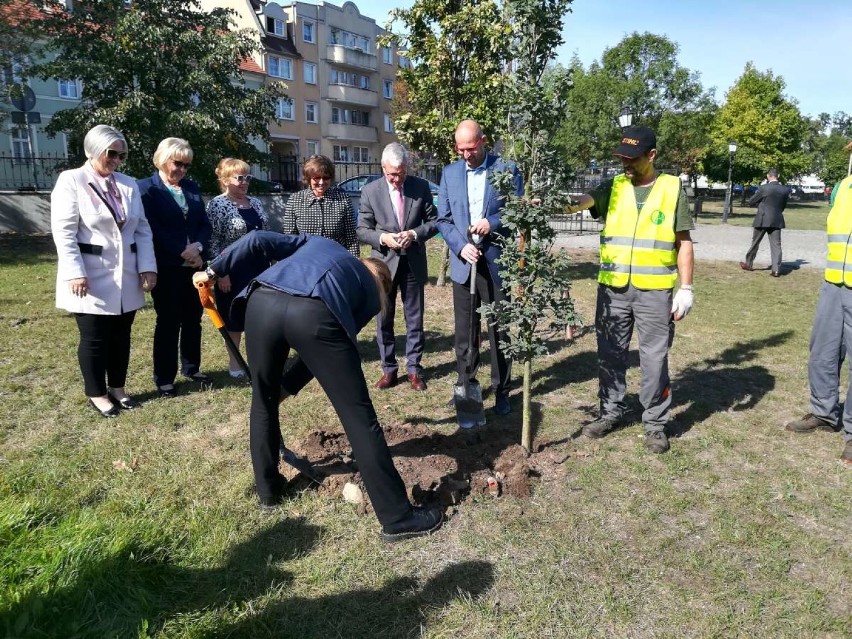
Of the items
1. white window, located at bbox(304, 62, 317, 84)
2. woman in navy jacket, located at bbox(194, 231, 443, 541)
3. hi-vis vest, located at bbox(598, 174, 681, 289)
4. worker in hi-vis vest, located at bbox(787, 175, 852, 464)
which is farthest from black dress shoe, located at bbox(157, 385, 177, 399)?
white window, located at bbox(304, 62, 317, 84)

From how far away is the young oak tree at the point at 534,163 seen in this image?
373cm

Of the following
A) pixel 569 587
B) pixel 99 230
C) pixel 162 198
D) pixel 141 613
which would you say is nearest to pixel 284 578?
pixel 141 613

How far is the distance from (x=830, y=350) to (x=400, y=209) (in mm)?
3527

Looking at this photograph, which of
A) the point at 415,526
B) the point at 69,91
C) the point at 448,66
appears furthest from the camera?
the point at 69,91

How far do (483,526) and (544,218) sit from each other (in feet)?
6.14

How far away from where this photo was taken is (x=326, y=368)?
291cm

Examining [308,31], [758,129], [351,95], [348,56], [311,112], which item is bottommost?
[758,129]

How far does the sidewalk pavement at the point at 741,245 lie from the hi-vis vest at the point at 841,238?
8.13 meters

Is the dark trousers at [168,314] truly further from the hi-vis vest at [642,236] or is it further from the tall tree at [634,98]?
the tall tree at [634,98]

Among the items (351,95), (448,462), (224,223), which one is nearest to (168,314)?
(224,223)

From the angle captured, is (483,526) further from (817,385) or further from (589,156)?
(589,156)

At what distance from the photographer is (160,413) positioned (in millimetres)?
4852

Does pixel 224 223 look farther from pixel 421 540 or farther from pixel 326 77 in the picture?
pixel 326 77

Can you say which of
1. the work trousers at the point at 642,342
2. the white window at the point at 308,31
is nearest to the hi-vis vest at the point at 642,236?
the work trousers at the point at 642,342
